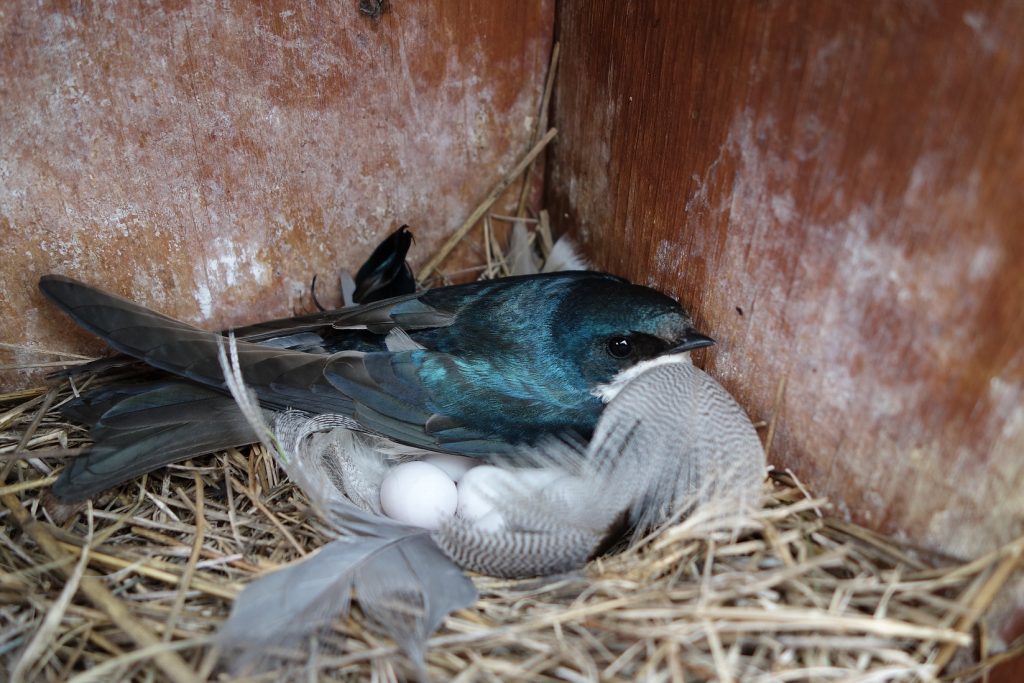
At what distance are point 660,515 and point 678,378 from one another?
264 mm

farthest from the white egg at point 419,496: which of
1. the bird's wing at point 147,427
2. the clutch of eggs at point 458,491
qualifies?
the bird's wing at point 147,427

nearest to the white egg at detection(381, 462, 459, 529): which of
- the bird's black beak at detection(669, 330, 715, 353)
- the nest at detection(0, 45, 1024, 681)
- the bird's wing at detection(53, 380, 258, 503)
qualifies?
the nest at detection(0, 45, 1024, 681)

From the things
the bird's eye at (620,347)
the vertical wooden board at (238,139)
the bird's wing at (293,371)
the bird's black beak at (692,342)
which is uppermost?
the vertical wooden board at (238,139)

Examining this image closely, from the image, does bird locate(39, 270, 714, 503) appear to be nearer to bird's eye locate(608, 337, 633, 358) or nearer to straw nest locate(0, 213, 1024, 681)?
bird's eye locate(608, 337, 633, 358)

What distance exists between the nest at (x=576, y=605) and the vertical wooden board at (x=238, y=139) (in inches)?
21.6

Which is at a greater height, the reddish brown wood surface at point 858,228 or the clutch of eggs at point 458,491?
the reddish brown wood surface at point 858,228

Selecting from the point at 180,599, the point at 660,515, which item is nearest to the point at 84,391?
the point at 180,599

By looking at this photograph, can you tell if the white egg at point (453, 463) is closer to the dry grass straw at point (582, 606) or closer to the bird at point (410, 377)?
the bird at point (410, 377)

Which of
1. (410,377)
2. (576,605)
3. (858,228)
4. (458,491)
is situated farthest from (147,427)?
(858,228)

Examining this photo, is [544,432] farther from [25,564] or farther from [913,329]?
[25,564]

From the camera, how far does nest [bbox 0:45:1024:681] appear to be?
112 centimetres

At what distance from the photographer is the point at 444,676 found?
114 cm

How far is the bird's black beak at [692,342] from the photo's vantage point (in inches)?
59.6

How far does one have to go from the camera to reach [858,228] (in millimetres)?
1238
